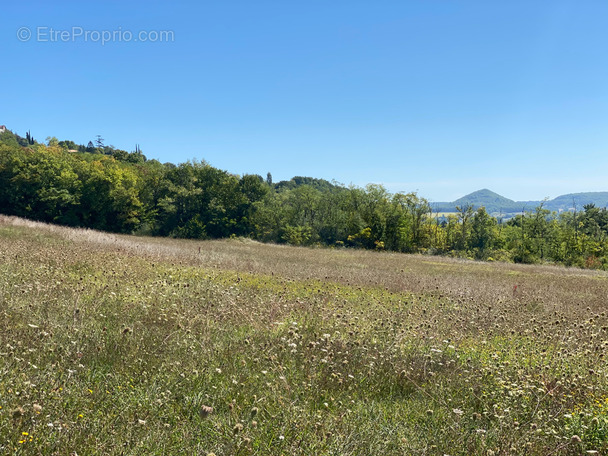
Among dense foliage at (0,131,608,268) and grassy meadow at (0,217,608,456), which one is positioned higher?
dense foliage at (0,131,608,268)

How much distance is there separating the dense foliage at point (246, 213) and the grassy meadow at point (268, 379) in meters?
41.6

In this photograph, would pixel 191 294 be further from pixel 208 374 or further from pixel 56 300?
pixel 208 374

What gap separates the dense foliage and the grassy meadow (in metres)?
41.6

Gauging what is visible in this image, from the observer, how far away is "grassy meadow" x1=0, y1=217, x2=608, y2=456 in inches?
116

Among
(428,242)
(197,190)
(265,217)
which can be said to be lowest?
(428,242)

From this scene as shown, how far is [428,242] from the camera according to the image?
56.0 meters

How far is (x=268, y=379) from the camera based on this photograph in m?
4.16

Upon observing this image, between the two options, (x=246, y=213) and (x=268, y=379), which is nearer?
(x=268, y=379)

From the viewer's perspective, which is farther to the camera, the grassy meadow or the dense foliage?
the dense foliage

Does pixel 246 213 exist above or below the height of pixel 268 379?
above

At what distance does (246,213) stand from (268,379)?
47.6m

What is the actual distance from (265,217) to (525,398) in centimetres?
4873

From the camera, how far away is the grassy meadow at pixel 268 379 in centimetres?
295

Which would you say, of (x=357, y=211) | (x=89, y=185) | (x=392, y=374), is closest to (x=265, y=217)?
(x=357, y=211)
